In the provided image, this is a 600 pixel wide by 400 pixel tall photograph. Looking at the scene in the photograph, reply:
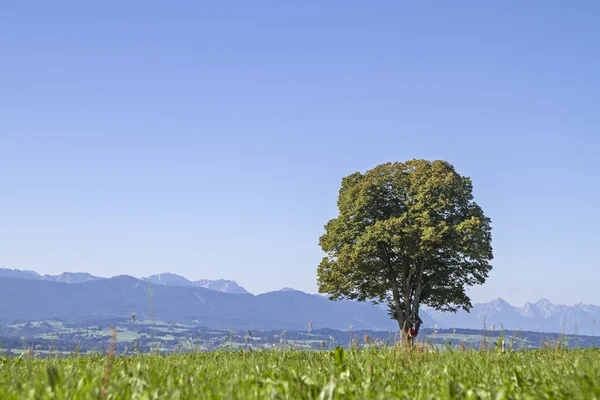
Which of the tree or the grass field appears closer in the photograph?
the grass field

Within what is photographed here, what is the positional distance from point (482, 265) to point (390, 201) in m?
8.97

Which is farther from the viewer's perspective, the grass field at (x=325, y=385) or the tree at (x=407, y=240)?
the tree at (x=407, y=240)

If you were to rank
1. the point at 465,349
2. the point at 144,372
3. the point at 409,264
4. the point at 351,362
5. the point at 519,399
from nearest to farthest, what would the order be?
1. the point at 519,399
2. the point at 144,372
3. the point at 351,362
4. the point at 465,349
5. the point at 409,264

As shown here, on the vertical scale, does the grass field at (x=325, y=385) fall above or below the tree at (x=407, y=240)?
below

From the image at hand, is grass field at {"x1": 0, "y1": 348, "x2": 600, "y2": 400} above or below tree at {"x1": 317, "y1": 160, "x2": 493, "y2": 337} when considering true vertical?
below

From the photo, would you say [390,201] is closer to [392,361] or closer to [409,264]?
[409,264]

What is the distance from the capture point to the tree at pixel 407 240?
4531cm

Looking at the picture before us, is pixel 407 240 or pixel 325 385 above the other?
pixel 407 240

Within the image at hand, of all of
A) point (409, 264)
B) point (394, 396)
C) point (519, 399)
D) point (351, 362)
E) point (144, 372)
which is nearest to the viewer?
point (519, 399)

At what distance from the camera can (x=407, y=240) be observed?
149ft

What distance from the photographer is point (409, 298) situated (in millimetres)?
49188

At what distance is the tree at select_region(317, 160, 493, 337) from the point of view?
45.3 metres

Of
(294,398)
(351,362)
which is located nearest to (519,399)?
(294,398)

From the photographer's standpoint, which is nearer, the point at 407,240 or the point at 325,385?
the point at 325,385
